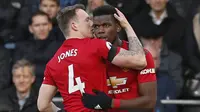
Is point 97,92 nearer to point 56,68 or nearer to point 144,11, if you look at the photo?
point 56,68

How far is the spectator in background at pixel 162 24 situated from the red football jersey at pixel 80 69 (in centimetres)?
339

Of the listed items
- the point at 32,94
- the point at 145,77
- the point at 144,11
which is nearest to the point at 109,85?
the point at 145,77

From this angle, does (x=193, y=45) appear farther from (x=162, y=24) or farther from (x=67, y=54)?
(x=67, y=54)

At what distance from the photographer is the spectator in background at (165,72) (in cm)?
841

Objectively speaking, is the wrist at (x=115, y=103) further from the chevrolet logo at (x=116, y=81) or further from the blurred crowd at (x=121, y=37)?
the blurred crowd at (x=121, y=37)

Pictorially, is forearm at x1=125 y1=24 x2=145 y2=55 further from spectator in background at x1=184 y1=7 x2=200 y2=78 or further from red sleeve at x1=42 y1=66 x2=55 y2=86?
spectator in background at x1=184 y1=7 x2=200 y2=78

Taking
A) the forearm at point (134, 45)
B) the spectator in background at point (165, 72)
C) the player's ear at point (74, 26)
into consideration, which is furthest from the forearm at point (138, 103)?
the spectator in background at point (165, 72)

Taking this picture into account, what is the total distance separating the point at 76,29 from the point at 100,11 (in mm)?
302

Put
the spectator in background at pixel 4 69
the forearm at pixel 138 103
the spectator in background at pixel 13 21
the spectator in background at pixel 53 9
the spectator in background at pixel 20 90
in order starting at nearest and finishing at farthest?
the forearm at pixel 138 103 → the spectator in background at pixel 20 90 → the spectator in background at pixel 4 69 → the spectator in background at pixel 53 9 → the spectator in background at pixel 13 21

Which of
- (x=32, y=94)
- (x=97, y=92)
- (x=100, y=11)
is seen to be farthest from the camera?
(x=32, y=94)

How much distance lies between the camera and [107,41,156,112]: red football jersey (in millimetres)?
5613

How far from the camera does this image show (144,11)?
29.5ft

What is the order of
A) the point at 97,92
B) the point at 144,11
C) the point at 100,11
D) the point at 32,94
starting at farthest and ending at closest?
the point at 144,11, the point at 32,94, the point at 100,11, the point at 97,92

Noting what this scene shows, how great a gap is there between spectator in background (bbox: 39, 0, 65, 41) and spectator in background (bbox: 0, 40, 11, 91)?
71 centimetres
